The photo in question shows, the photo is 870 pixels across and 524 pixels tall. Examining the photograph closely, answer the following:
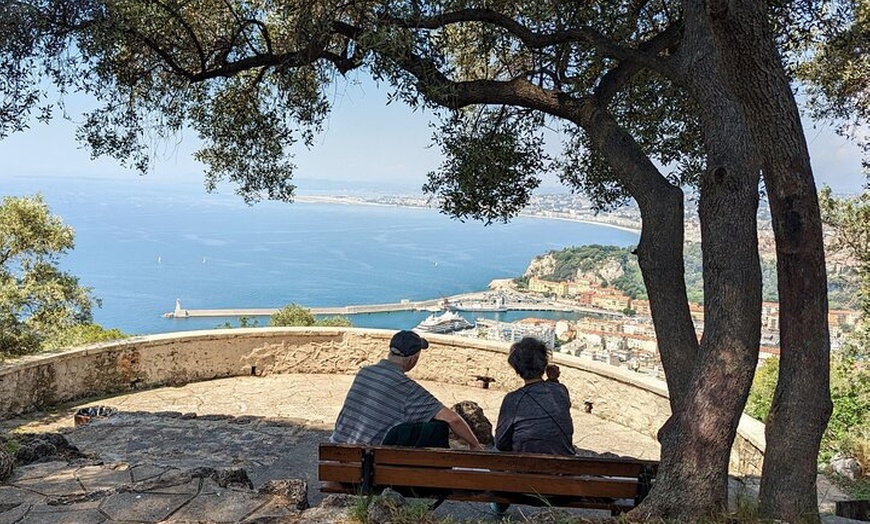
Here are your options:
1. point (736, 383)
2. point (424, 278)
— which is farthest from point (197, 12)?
point (424, 278)

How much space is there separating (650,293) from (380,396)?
189 cm

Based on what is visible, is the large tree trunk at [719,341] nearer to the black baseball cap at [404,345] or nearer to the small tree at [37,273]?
the black baseball cap at [404,345]

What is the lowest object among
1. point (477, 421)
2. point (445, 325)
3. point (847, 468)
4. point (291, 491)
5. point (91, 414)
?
point (91, 414)

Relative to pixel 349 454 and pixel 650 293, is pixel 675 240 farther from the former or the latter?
pixel 349 454

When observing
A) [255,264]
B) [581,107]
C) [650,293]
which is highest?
[581,107]

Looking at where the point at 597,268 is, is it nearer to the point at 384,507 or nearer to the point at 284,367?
the point at 284,367

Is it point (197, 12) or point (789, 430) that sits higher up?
point (197, 12)

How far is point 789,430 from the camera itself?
3.33 m

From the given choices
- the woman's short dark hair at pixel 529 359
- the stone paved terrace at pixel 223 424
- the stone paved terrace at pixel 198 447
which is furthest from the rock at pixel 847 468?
the woman's short dark hair at pixel 529 359

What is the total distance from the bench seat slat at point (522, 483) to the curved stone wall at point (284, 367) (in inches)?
140

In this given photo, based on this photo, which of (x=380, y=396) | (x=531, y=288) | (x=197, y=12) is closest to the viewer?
(x=380, y=396)

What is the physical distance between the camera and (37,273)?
448 inches

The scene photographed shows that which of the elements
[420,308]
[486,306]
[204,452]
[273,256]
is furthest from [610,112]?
[273,256]

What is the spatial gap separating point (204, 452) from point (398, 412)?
10.9ft
